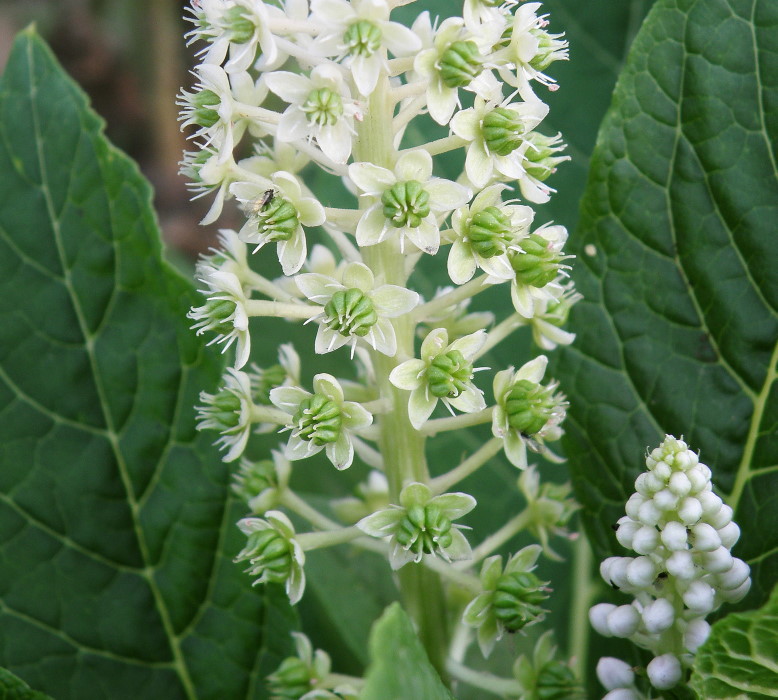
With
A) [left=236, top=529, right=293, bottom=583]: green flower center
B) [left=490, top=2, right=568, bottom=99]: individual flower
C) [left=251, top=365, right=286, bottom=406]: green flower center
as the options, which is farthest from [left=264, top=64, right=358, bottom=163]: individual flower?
[left=236, top=529, right=293, bottom=583]: green flower center

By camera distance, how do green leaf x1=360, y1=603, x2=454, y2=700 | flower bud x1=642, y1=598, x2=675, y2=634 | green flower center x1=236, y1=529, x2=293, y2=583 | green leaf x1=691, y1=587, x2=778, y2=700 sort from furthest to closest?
green flower center x1=236, y1=529, x2=293, y2=583 → flower bud x1=642, y1=598, x2=675, y2=634 → green leaf x1=691, y1=587, x2=778, y2=700 → green leaf x1=360, y1=603, x2=454, y2=700

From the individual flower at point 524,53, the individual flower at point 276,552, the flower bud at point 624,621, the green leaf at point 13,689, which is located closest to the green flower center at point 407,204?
the individual flower at point 524,53

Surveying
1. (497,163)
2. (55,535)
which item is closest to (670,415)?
(497,163)

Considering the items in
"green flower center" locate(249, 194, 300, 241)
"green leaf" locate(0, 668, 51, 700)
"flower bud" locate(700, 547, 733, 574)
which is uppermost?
"green flower center" locate(249, 194, 300, 241)

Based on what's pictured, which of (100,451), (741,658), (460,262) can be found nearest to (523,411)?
(460,262)

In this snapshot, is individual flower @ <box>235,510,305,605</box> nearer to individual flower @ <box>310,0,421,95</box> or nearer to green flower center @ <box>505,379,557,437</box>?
green flower center @ <box>505,379,557,437</box>

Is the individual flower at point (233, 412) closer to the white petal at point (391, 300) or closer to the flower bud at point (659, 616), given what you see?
the white petal at point (391, 300)

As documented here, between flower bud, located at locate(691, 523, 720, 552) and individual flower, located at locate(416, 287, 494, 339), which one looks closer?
flower bud, located at locate(691, 523, 720, 552)

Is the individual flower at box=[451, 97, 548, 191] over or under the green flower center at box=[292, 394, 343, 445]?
over
